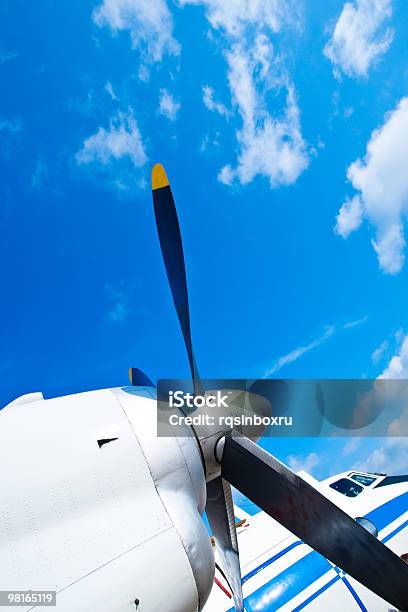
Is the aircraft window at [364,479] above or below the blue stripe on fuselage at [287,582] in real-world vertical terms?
above

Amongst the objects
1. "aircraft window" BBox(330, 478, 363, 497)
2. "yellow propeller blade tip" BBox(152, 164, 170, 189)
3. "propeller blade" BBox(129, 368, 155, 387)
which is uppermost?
"yellow propeller blade tip" BBox(152, 164, 170, 189)

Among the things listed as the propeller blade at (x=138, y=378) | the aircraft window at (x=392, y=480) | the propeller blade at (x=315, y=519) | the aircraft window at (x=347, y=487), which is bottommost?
the propeller blade at (x=315, y=519)

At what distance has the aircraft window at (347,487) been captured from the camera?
515 inches

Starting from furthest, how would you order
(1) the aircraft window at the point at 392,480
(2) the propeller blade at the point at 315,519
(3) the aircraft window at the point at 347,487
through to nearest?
(1) the aircraft window at the point at 392,480
(3) the aircraft window at the point at 347,487
(2) the propeller blade at the point at 315,519

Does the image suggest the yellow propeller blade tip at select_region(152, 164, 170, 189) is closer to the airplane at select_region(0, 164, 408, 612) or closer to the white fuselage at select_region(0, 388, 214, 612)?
the airplane at select_region(0, 164, 408, 612)

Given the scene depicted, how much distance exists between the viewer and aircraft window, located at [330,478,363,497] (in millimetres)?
13070

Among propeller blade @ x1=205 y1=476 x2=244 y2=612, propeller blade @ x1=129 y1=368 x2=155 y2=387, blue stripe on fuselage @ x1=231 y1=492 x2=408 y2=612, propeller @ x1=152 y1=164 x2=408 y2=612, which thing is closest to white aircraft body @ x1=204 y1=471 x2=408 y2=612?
blue stripe on fuselage @ x1=231 y1=492 x2=408 y2=612

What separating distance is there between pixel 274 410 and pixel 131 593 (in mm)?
3896

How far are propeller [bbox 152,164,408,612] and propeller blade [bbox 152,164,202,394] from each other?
0.06 feet

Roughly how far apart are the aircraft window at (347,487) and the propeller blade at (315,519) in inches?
372

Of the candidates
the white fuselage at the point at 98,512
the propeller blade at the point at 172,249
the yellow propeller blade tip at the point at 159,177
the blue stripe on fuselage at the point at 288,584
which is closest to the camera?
the white fuselage at the point at 98,512

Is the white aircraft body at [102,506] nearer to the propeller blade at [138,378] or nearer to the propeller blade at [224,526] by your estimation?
the propeller blade at [224,526]

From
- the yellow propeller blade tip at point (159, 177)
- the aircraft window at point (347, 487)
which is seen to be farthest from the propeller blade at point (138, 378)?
the aircraft window at point (347, 487)

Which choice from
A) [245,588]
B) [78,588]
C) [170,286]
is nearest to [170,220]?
[170,286]
